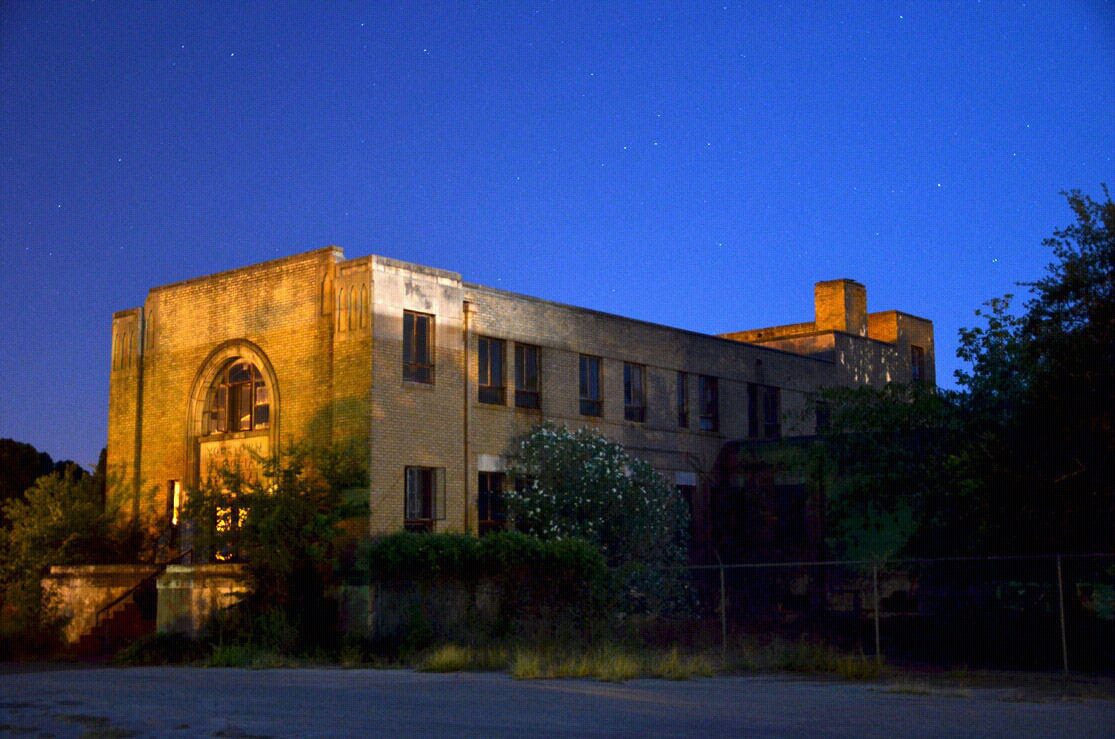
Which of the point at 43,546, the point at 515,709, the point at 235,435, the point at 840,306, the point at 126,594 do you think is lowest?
the point at 515,709

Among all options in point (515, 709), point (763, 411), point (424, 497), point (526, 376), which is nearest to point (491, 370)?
point (526, 376)

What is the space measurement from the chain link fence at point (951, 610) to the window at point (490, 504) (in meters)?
5.58

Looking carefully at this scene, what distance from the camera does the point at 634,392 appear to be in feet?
119

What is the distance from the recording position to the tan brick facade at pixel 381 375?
2911cm

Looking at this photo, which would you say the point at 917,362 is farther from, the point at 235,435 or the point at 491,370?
the point at 235,435

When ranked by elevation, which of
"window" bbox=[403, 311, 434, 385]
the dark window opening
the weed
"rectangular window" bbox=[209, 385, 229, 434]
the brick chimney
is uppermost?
the brick chimney

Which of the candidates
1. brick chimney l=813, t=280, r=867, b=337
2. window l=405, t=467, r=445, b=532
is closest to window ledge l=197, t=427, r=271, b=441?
window l=405, t=467, r=445, b=532

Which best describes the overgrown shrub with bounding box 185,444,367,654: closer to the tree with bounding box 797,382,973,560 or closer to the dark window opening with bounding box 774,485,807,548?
the tree with bounding box 797,382,973,560

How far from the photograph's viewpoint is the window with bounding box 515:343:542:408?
3291 cm

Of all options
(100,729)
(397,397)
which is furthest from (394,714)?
(397,397)

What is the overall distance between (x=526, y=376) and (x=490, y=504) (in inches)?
148

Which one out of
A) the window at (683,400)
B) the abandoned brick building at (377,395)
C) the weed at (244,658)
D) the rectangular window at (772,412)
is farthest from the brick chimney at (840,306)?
the weed at (244,658)

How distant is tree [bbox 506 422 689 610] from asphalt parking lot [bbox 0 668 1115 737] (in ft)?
32.6

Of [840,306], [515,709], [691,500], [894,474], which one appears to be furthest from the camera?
[840,306]
